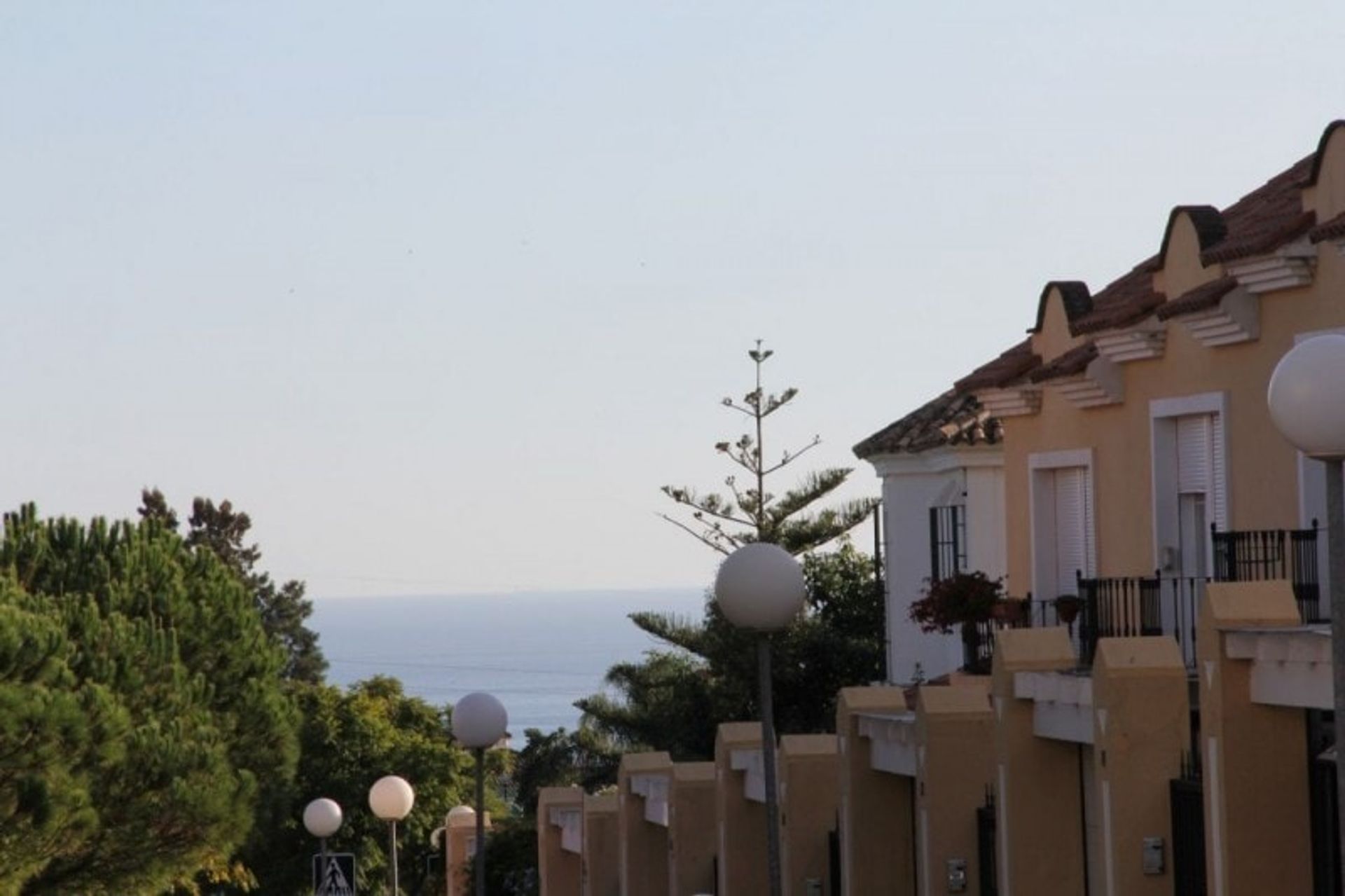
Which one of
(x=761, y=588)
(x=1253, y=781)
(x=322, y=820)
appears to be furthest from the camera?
(x=322, y=820)

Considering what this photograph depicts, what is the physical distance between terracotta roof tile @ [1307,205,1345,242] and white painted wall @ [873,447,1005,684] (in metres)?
12.2

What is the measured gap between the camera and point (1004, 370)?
68.5 feet

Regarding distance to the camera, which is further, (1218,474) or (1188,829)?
(1218,474)

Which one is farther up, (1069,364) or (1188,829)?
(1069,364)

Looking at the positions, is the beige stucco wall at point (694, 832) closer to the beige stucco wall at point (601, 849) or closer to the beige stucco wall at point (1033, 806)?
the beige stucco wall at point (601, 849)

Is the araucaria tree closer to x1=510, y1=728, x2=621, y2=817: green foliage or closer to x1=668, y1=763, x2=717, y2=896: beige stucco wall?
x1=510, y1=728, x2=621, y2=817: green foliage

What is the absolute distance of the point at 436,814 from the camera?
2029 inches

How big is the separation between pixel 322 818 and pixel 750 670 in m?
21.8

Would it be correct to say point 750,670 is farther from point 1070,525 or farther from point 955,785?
point 955,785

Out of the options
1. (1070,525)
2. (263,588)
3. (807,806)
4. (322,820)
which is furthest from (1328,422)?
(263,588)

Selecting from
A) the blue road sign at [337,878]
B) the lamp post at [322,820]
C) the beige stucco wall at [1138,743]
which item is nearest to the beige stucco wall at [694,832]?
the blue road sign at [337,878]

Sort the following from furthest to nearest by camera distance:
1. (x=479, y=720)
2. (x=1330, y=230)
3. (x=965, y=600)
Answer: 1. (x=965, y=600)
2. (x=479, y=720)
3. (x=1330, y=230)

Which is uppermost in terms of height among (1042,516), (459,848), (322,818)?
(1042,516)

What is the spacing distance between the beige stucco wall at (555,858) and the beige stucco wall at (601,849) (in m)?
1.94
